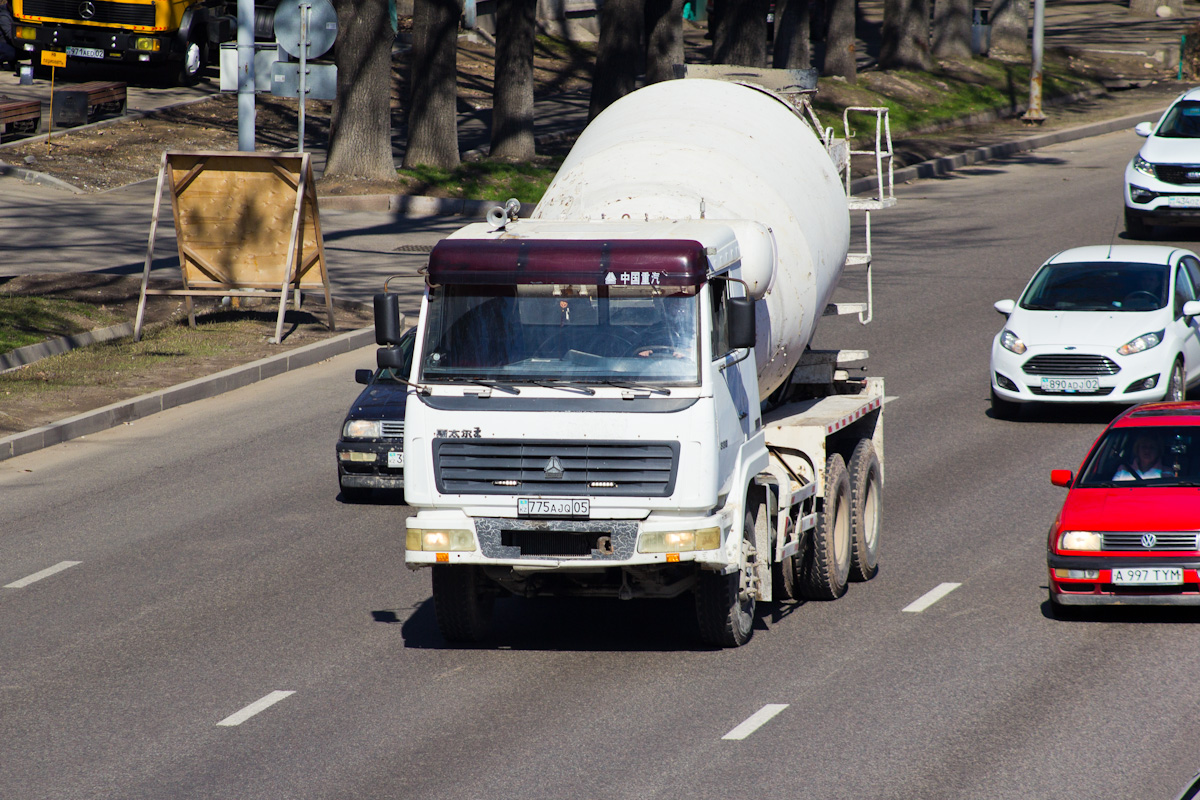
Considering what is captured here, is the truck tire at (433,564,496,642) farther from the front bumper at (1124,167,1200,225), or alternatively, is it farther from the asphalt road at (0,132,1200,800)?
the front bumper at (1124,167,1200,225)

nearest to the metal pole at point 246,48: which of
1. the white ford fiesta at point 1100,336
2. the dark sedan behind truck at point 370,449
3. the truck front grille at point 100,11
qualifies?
the dark sedan behind truck at point 370,449

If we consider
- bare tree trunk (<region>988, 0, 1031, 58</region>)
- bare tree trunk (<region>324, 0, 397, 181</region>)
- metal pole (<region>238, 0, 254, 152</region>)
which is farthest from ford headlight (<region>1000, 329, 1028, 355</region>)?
bare tree trunk (<region>988, 0, 1031, 58</region>)

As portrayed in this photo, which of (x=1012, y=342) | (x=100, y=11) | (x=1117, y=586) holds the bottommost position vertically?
(x=1117, y=586)

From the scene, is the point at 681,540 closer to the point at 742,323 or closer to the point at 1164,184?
the point at 742,323

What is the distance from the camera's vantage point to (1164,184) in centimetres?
2816

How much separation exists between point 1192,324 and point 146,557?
471 inches

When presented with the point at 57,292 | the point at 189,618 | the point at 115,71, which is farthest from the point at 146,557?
the point at 115,71

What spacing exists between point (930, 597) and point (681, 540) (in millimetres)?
3031

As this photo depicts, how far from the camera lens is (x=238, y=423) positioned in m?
18.3

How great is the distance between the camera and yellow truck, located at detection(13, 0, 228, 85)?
1470 inches

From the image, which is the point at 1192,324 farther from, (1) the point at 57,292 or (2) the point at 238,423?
(1) the point at 57,292

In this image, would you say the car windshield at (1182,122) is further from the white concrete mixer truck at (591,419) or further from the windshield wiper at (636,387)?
the windshield wiper at (636,387)

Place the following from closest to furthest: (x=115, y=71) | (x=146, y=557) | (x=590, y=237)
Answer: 1. (x=590, y=237)
2. (x=146, y=557)
3. (x=115, y=71)

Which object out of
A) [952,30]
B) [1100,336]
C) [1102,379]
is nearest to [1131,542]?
[1102,379]
